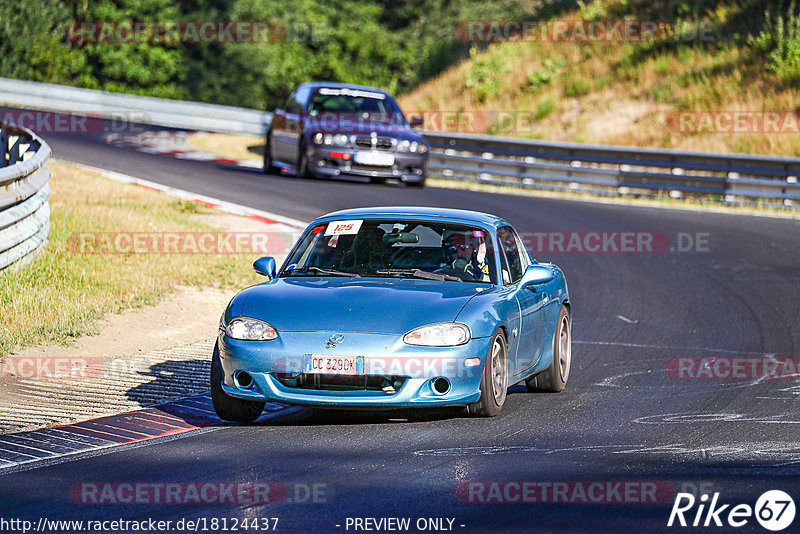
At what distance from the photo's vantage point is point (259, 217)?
61.0ft

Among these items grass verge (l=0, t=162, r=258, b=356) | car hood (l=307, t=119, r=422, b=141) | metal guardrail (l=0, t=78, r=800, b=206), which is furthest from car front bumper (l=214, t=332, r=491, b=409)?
metal guardrail (l=0, t=78, r=800, b=206)

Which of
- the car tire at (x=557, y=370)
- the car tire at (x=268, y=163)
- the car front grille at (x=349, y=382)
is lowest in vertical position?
the car tire at (x=268, y=163)

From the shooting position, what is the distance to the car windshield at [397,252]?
28.8 ft

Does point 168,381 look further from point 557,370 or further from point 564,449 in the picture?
point 564,449

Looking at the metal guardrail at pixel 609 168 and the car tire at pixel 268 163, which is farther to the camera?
the car tire at pixel 268 163

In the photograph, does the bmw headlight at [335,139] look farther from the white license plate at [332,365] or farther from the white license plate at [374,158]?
the white license plate at [332,365]

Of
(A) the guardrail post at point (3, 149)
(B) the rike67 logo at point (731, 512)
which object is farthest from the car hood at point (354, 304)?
(A) the guardrail post at point (3, 149)

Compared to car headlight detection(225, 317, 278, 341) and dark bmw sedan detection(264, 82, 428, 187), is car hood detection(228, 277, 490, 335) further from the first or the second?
dark bmw sedan detection(264, 82, 428, 187)

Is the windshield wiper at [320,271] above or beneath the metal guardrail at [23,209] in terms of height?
above

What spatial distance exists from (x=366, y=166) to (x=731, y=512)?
57.5ft

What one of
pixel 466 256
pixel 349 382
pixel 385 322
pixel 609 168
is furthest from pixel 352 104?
pixel 349 382

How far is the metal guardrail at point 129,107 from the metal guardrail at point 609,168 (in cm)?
1132

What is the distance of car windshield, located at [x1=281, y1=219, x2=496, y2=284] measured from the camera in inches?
345

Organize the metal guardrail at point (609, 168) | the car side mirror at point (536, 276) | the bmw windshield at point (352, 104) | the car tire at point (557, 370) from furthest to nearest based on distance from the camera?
1. the bmw windshield at point (352, 104)
2. the metal guardrail at point (609, 168)
3. the car tire at point (557, 370)
4. the car side mirror at point (536, 276)
